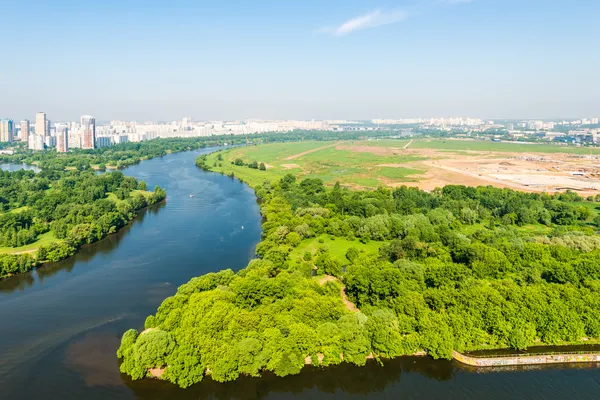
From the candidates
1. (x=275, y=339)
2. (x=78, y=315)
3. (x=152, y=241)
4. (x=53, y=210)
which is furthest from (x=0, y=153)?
(x=275, y=339)

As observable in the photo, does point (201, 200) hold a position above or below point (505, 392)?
above

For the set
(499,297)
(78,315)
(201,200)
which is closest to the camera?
(499,297)

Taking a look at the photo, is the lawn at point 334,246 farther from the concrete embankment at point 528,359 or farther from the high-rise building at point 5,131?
the high-rise building at point 5,131

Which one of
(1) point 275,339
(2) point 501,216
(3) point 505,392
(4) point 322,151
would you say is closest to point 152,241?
(1) point 275,339

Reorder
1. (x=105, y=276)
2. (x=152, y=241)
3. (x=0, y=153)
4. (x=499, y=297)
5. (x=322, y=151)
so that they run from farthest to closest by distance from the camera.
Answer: (x=322, y=151)
(x=0, y=153)
(x=152, y=241)
(x=105, y=276)
(x=499, y=297)

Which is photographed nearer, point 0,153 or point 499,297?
point 499,297

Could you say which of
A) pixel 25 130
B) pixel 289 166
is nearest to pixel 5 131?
pixel 25 130

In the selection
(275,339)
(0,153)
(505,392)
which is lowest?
(505,392)

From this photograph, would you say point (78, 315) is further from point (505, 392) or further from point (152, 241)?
point (505, 392)
